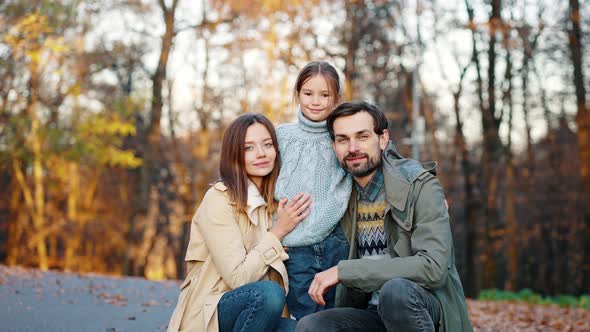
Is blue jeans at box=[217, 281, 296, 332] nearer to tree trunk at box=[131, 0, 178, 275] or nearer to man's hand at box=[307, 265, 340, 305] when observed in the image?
man's hand at box=[307, 265, 340, 305]

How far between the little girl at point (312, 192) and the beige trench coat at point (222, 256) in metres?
0.16

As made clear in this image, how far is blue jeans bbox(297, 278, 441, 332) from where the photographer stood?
338cm

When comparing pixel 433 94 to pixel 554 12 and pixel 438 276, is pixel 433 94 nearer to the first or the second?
pixel 554 12

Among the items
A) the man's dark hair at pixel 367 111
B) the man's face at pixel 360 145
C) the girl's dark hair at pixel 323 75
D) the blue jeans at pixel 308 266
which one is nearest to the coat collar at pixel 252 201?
the blue jeans at pixel 308 266

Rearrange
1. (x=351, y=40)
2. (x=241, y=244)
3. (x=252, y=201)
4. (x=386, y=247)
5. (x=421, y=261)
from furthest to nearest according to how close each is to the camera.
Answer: (x=351, y=40), (x=252, y=201), (x=241, y=244), (x=386, y=247), (x=421, y=261)

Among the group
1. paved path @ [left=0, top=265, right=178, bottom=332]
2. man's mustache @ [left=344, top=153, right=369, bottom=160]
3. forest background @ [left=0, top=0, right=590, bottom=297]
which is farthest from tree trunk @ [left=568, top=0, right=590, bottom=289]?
man's mustache @ [left=344, top=153, right=369, bottom=160]

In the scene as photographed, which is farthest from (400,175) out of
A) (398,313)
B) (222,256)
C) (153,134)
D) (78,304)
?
(153,134)

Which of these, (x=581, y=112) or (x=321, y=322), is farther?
(x=581, y=112)

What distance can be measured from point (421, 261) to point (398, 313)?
308 mm

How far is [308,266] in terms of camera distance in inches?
160

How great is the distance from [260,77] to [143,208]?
5380mm

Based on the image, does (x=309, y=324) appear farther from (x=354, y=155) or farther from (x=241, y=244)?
(x=354, y=155)

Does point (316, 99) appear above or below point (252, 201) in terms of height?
above

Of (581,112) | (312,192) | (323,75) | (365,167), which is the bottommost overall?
(312,192)
